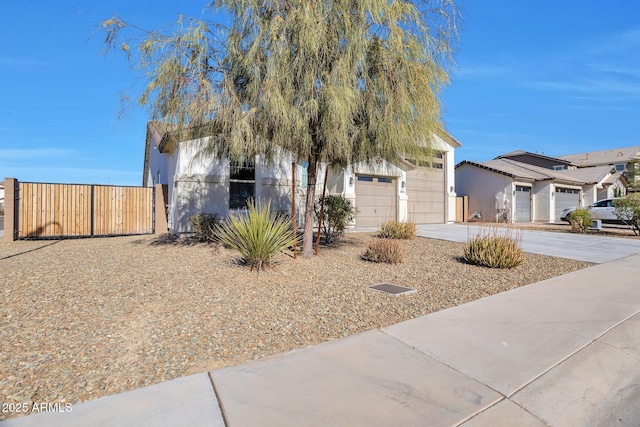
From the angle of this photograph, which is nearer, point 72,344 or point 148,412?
point 148,412

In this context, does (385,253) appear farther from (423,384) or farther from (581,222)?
(581,222)

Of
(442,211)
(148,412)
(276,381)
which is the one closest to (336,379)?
(276,381)

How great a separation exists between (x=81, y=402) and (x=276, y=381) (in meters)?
1.54

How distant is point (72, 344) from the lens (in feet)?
12.6

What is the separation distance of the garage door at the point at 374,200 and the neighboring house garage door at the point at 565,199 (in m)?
17.2

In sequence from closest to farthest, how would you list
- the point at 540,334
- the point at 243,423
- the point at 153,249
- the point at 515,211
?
the point at 243,423, the point at 540,334, the point at 153,249, the point at 515,211

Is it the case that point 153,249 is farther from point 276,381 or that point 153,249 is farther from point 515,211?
point 515,211

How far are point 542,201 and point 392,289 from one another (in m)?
25.9

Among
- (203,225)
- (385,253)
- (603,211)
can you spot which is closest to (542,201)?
(603,211)

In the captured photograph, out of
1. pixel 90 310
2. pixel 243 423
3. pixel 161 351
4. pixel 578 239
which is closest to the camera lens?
pixel 243 423

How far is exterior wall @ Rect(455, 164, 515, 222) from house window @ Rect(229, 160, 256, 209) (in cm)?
1705

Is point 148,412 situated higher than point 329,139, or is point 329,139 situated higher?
point 329,139

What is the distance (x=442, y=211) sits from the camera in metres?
22.1

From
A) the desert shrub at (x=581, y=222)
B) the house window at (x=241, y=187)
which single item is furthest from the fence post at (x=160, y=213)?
the desert shrub at (x=581, y=222)
